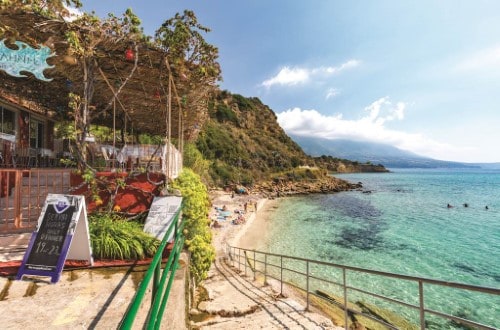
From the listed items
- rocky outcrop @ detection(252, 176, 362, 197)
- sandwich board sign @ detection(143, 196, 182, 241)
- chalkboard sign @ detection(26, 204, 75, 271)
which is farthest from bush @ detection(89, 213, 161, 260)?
rocky outcrop @ detection(252, 176, 362, 197)

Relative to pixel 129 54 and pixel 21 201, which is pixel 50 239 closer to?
pixel 21 201

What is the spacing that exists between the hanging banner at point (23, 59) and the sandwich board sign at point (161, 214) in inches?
121

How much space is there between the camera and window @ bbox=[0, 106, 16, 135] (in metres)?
10.5

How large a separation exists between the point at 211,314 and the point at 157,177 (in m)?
3.23

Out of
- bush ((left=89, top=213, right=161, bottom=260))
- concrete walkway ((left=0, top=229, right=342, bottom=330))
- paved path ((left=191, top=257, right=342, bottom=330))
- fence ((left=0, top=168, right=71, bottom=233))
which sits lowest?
paved path ((left=191, top=257, right=342, bottom=330))

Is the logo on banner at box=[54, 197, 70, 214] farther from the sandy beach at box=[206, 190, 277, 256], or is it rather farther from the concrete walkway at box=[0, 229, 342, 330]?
the sandy beach at box=[206, 190, 277, 256]

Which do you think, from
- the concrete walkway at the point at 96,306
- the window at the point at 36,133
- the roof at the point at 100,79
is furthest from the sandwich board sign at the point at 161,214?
the window at the point at 36,133

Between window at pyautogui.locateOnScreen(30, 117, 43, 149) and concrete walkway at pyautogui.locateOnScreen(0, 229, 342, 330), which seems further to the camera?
window at pyautogui.locateOnScreen(30, 117, 43, 149)

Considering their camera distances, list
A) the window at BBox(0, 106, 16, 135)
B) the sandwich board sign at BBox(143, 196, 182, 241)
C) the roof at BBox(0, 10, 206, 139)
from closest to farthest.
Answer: the roof at BBox(0, 10, 206, 139) → the sandwich board sign at BBox(143, 196, 182, 241) → the window at BBox(0, 106, 16, 135)

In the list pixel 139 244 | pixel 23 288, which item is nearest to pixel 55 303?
pixel 23 288

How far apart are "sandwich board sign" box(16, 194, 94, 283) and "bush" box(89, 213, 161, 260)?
279mm

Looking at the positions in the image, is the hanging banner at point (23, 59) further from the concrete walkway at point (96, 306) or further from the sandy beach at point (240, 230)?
the sandy beach at point (240, 230)

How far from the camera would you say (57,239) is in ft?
11.5

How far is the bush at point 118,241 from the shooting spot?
400cm
